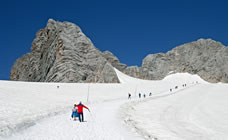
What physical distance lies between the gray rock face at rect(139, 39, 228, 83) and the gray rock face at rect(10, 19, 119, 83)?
87.7 metres

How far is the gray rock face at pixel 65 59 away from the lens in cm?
6319

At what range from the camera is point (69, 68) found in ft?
204

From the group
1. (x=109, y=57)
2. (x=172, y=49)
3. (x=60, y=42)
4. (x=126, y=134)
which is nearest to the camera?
(x=126, y=134)

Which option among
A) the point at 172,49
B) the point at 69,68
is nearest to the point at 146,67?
the point at 172,49

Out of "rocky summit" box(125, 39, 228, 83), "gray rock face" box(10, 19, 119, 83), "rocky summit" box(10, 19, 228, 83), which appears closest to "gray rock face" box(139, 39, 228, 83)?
"rocky summit" box(125, 39, 228, 83)

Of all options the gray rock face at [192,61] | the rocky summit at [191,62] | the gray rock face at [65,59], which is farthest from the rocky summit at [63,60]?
the gray rock face at [192,61]

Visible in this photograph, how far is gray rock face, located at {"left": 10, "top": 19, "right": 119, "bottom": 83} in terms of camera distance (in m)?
63.2

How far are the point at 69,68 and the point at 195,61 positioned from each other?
12840 centimetres

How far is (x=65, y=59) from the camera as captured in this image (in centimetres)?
6462

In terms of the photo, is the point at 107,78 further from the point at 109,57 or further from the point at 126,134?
the point at 109,57

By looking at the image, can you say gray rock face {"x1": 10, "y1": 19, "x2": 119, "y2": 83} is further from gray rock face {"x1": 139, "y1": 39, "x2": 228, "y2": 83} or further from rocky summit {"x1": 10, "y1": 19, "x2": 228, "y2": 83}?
gray rock face {"x1": 139, "y1": 39, "x2": 228, "y2": 83}

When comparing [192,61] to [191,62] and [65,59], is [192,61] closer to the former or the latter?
[191,62]

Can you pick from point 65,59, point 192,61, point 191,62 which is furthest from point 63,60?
point 192,61

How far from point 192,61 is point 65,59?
126 metres
